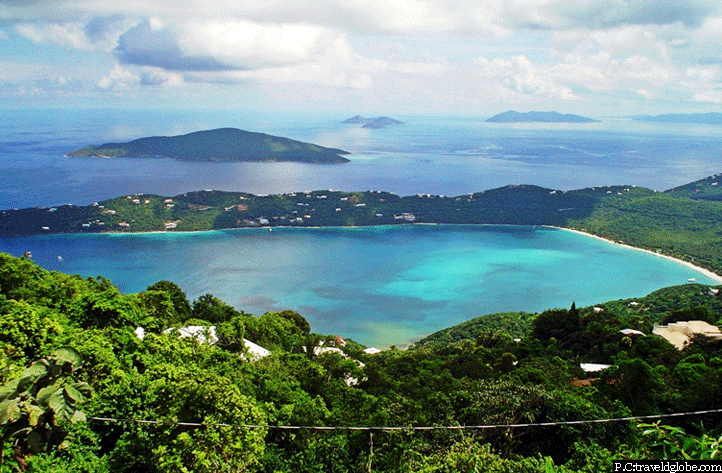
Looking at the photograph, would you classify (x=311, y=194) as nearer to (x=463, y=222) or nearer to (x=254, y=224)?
(x=254, y=224)

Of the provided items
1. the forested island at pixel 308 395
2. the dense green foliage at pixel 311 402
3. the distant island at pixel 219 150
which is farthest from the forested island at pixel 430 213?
the distant island at pixel 219 150

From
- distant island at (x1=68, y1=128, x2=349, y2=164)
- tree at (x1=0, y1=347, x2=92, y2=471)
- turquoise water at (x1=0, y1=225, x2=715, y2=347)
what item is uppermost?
distant island at (x1=68, y1=128, x2=349, y2=164)

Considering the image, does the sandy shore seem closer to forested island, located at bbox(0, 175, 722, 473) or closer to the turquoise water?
the turquoise water

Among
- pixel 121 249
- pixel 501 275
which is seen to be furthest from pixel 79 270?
pixel 501 275

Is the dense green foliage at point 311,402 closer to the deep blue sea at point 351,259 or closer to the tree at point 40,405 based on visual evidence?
the tree at point 40,405

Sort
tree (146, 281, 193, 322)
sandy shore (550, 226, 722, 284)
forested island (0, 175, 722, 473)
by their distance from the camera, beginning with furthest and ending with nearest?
sandy shore (550, 226, 722, 284) < tree (146, 281, 193, 322) < forested island (0, 175, 722, 473)

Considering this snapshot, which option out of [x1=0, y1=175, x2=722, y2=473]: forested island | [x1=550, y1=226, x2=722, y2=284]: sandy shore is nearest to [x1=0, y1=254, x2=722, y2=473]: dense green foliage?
[x1=0, y1=175, x2=722, y2=473]: forested island

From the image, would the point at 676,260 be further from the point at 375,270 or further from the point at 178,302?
the point at 178,302
